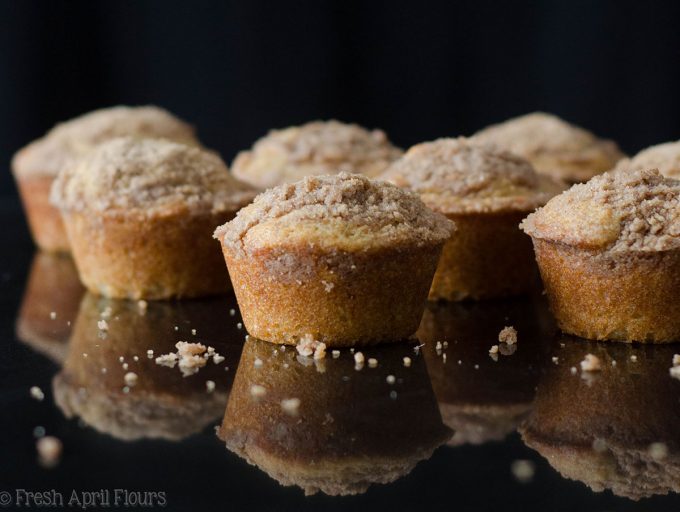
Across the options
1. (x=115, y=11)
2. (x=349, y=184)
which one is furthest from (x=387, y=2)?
(x=349, y=184)

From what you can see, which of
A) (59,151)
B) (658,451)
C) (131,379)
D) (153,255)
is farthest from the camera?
(59,151)

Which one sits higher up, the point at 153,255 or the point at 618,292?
the point at 618,292

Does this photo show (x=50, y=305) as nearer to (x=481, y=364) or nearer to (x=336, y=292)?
(x=336, y=292)

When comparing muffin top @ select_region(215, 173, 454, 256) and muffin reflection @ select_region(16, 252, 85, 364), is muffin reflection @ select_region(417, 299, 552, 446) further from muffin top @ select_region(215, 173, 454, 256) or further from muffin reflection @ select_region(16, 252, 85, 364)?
muffin reflection @ select_region(16, 252, 85, 364)

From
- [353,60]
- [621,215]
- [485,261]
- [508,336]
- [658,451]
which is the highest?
[621,215]

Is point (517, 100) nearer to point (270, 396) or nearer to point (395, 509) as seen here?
point (270, 396)

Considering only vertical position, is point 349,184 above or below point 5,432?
above

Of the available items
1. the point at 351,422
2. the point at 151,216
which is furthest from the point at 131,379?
the point at 151,216
